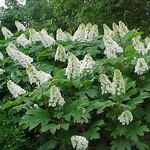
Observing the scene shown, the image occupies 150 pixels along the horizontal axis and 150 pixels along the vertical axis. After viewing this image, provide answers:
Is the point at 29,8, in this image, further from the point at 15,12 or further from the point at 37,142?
the point at 37,142

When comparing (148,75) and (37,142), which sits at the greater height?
(148,75)

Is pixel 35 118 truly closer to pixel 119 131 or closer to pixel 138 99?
pixel 119 131

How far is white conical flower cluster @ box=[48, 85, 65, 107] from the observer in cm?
253

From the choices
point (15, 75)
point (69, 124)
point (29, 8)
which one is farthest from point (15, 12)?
point (69, 124)

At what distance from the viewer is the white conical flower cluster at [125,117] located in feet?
8.22

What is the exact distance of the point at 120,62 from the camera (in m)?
2.95

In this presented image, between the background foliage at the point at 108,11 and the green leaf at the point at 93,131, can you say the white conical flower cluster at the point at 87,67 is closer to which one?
the green leaf at the point at 93,131

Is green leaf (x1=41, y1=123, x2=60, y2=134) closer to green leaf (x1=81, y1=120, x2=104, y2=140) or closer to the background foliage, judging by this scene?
green leaf (x1=81, y1=120, x2=104, y2=140)

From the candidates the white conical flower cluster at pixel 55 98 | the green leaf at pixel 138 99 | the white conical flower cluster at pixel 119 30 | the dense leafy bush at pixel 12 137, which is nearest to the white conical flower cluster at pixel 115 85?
the green leaf at pixel 138 99

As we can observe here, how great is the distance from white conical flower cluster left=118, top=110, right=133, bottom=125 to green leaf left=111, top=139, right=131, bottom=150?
0.15 metres

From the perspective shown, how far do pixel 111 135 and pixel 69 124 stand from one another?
322 mm

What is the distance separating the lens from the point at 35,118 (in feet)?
8.51

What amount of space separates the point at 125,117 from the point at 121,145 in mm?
216

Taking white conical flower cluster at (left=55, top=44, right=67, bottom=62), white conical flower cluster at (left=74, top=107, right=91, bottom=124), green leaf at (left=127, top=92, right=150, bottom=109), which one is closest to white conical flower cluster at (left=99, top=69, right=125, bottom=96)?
green leaf at (left=127, top=92, right=150, bottom=109)
